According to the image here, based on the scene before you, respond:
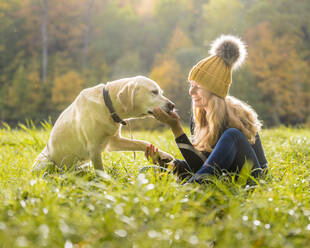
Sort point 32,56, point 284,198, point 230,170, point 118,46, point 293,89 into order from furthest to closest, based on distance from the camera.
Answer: point 118,46, point 32,56, point 293,89, point 230,170, point 284,198

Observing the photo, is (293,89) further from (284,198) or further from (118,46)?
(284,198)

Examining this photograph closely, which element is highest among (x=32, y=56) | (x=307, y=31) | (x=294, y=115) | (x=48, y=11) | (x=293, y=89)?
(x=48, y=11)

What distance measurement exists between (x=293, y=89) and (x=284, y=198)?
1853 centimetres

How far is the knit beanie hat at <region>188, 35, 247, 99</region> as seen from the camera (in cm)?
295

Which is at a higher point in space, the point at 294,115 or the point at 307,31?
the point at 307,31

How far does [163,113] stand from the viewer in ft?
9.66

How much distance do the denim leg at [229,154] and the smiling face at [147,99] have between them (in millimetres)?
674

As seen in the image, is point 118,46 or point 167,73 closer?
point 167,73

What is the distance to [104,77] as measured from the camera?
23.7 meters

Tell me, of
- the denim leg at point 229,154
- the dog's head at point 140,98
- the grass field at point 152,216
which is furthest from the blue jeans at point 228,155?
the dog's head at point 140,98

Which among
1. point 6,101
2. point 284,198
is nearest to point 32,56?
point 6,101

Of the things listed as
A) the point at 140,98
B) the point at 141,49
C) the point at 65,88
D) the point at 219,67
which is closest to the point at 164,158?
the point at 140,98

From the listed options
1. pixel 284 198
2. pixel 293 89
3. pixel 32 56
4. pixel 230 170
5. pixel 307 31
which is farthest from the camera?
pixel 32 56

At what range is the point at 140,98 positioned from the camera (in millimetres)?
3004
